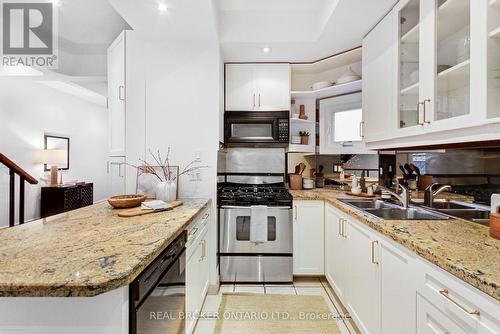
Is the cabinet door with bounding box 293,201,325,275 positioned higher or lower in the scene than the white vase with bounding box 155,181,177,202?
lower

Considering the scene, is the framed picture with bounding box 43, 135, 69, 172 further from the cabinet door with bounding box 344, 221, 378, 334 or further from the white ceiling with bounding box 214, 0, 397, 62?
the cabinet door with bounding box 344, 221, 378, 334

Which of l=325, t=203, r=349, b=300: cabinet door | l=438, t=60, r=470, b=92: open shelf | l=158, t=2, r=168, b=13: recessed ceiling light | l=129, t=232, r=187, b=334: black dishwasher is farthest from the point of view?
l=325, t=203, r=349, b=300: cabinet door

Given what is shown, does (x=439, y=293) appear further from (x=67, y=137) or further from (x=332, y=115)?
(x=67, y=137)

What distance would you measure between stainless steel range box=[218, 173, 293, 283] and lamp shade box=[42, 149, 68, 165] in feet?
13.7

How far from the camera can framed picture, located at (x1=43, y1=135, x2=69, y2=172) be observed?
16.4ft

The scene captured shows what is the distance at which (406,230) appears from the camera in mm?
1326

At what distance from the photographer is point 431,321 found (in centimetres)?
104

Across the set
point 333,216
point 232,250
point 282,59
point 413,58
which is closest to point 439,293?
point 333,216

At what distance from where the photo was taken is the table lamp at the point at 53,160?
189 inches

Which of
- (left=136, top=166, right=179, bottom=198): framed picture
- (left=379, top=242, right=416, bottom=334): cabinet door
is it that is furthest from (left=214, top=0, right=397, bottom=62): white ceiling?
(left=379, top=242, right=416, bottom=334): cabinet door

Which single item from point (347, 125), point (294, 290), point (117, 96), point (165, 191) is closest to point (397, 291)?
point (294, 290)

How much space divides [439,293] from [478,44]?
1132 mm

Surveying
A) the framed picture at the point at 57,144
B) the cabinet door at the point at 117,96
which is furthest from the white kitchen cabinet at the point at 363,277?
the framed picture at the point at 57,144

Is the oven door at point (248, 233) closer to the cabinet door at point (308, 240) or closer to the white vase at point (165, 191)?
the cabinet door at point (308, 240)
